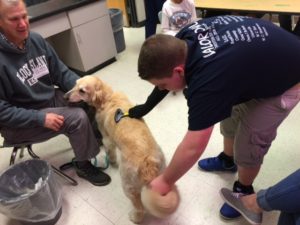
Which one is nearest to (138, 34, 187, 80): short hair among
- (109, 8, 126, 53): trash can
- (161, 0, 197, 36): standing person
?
(161, 0, 197, 36): standing person

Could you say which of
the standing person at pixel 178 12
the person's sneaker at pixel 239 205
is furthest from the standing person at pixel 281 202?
the standing person at pixel 178 12

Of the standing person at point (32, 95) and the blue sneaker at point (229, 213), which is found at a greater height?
the standing person at point (32, 95)

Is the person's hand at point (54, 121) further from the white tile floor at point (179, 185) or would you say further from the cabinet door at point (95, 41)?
the cabinet door at point (95, 41)

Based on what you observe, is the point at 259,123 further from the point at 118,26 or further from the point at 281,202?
the point at 118,26

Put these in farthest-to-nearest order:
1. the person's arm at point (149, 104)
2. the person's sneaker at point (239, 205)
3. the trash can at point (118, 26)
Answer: the trash can at point (118, 26), the person's arm at point (149, 104), the person's sneaker at point (239, 205)

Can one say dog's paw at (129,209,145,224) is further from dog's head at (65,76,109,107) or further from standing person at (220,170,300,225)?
dog's head at (65,76,109,107)

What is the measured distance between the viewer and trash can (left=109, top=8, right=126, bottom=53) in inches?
128

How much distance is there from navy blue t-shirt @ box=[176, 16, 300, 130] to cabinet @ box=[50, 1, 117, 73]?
6.60 ft

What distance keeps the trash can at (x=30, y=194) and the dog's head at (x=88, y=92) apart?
17.1 inches

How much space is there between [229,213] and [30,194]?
1.02m

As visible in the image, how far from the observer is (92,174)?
179cm

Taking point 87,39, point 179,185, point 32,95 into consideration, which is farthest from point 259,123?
point 87,39

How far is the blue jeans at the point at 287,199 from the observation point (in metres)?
0.98

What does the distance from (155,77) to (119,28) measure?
259 centimetres
